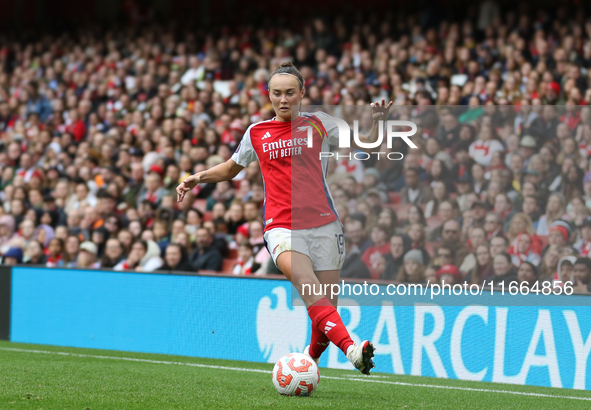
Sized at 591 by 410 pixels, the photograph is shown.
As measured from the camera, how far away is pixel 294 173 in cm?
527

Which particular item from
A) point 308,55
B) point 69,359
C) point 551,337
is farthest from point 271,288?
point 308,55

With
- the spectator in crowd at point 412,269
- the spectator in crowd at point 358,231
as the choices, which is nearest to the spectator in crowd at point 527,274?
the spectator in crowd at point 412,269

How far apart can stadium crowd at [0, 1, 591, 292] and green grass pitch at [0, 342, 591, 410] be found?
167 cm

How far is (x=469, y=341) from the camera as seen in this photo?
7.36m

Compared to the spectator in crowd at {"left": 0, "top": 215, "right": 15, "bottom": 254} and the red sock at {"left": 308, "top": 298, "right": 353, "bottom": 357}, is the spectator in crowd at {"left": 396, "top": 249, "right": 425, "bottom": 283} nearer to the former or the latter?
the red sock at {"left": 308, "top": 298, "right": 353, "bottom": 357}

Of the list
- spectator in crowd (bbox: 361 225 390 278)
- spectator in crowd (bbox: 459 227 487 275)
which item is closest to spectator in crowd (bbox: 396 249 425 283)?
spectator in crowd (bbox: 361 225 390 278)

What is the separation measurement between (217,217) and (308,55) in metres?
4.40

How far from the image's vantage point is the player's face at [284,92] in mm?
5211

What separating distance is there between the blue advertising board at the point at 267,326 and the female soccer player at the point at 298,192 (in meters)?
2.44

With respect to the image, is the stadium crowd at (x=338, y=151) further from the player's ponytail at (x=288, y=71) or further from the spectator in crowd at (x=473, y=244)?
the player's ponytail at (x=288, y=71)

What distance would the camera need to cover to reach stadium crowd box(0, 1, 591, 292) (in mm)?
8375

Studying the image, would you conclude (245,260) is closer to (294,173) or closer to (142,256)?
(142,256)

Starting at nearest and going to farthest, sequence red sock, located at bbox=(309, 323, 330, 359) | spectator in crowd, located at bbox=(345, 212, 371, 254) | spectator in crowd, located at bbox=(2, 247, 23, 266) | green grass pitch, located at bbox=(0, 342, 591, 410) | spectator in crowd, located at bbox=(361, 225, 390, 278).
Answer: green grass pitch, located at bbox=(0, 342, 591, 410)
red sock, located at bbox=(309, 323, 330, 359)
spectator in crowd, located at bbox=(361, 225, 390, 278)
spectator in crowd, located at bbox=(345, 212, 371, 254)
spectator in crowd, located at bbox=(2, 247, 23, 266)

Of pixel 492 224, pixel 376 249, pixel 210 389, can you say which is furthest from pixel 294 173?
pixel 492 224
